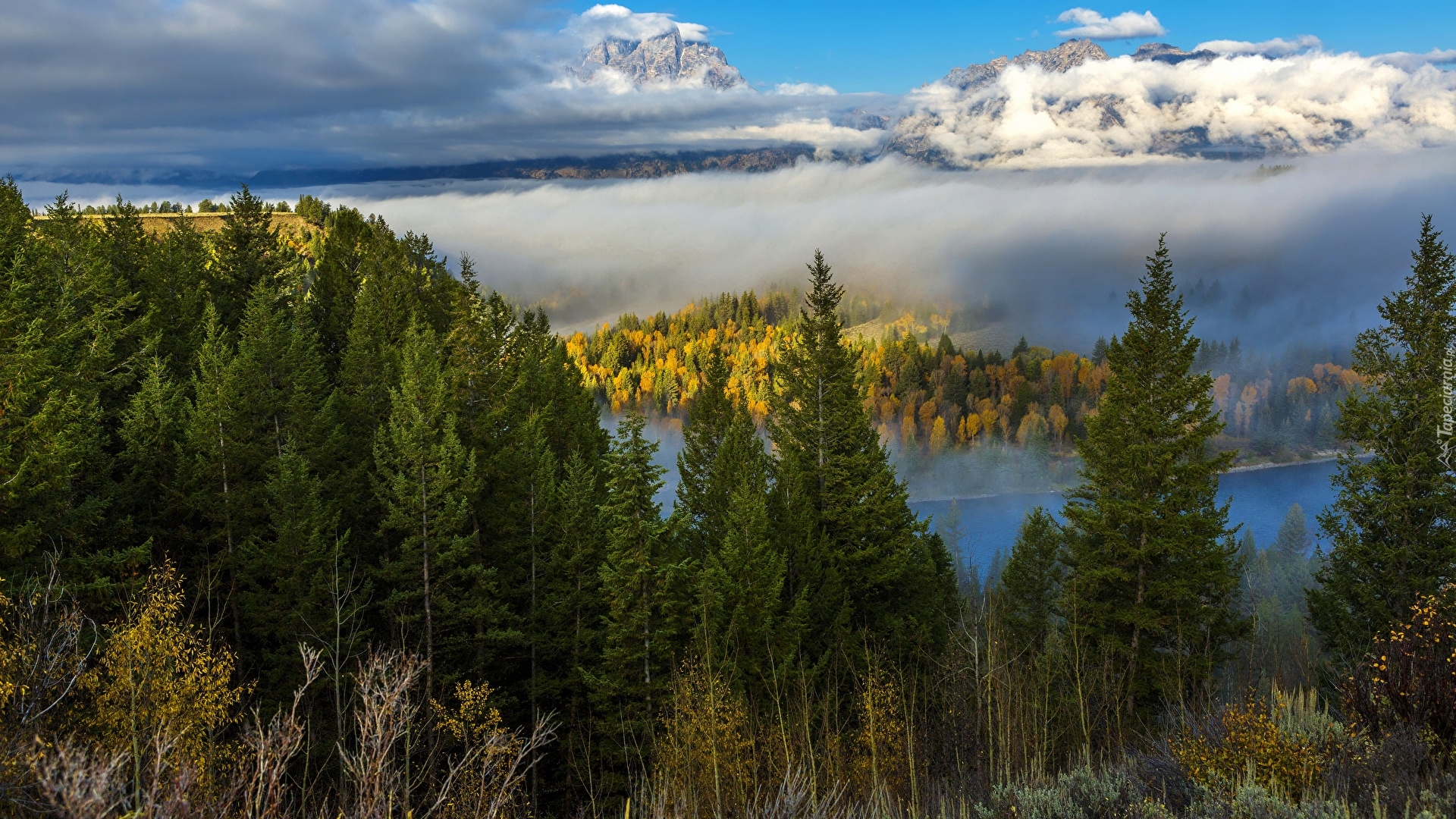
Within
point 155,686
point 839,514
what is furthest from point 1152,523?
point 155,686

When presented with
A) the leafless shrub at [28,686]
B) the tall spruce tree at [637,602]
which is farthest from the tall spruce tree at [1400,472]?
the leafless shrub at [28,686]

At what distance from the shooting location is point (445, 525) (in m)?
25.8

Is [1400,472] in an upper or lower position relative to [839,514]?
upper

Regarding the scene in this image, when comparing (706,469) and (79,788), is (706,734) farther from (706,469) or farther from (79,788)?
(706,469)

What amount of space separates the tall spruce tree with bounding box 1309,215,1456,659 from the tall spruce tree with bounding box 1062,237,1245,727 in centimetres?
387

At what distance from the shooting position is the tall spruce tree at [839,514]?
28.8 metres

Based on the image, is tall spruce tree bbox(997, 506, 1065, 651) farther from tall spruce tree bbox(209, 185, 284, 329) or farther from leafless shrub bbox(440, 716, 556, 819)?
tall spruce tree bbox(209, 185, 284, 329)

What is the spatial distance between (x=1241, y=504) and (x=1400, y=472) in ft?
449

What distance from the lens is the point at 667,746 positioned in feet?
67.6

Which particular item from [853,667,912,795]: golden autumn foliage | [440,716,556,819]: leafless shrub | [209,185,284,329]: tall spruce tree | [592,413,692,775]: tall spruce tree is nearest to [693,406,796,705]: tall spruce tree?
[592,413,692,775]: tall spruce tree

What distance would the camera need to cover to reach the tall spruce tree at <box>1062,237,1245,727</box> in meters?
22.8

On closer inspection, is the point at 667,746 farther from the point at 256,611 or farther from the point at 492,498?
the point at 492,498

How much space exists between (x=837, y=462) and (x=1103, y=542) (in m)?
9.78

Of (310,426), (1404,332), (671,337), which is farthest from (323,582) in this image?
(671,337)
